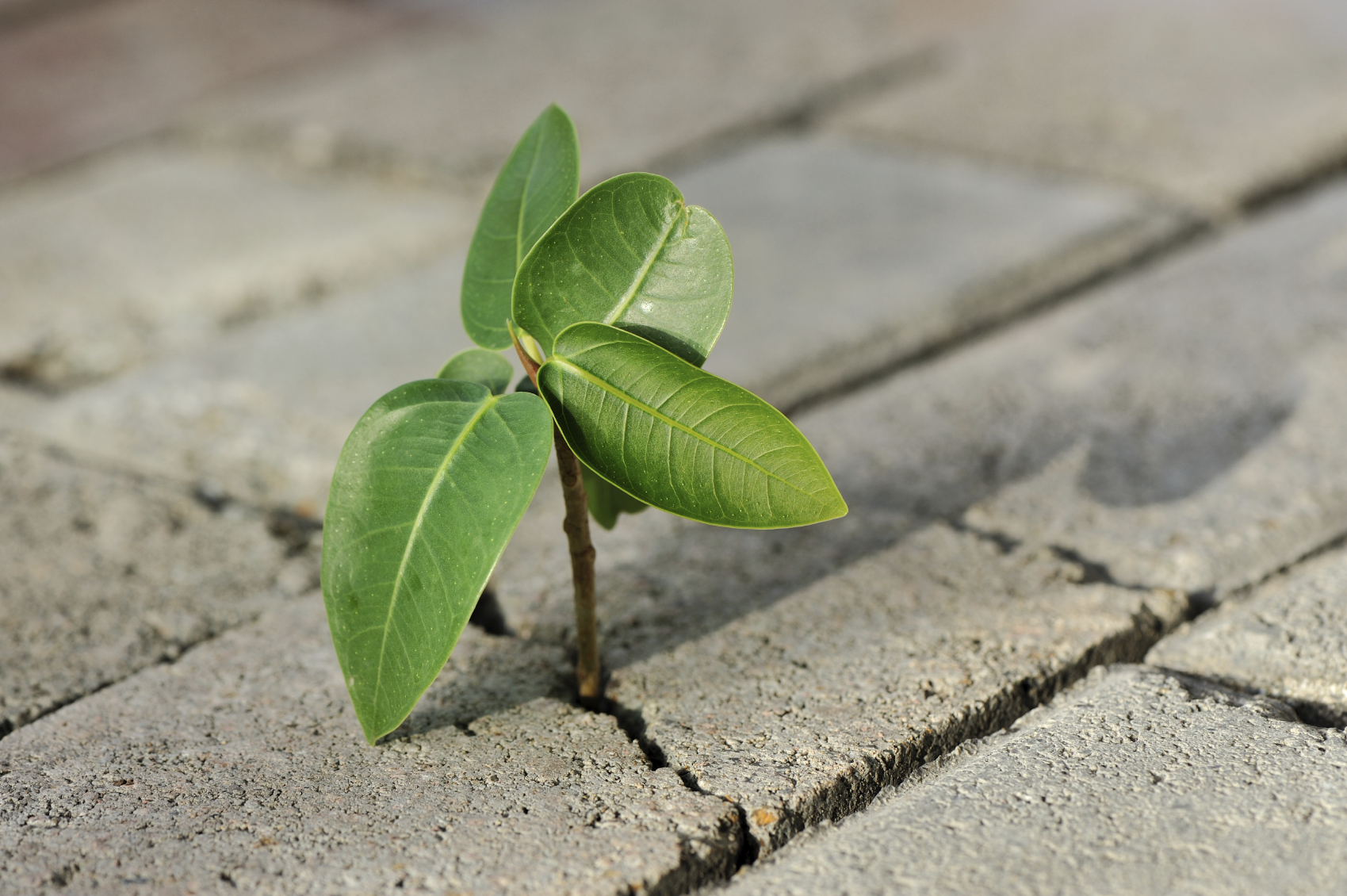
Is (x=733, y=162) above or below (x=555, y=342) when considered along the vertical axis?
below

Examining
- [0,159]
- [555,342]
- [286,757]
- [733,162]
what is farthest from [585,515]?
[0,159]

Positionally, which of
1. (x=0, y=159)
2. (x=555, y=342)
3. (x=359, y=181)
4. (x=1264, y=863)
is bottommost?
(x=0, y=159)

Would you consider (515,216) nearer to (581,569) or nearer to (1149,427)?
(581,569)

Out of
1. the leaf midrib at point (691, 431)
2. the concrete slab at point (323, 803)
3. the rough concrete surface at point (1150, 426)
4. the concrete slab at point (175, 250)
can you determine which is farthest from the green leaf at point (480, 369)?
the concrete slab at point (175, 250)

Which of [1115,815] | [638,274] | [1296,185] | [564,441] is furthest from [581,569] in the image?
[1296,185]

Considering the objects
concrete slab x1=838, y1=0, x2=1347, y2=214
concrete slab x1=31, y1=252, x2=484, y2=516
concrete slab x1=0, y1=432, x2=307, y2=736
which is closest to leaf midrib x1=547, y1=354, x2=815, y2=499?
concrete slab x1=0, y1=432, x2=307, y2=736

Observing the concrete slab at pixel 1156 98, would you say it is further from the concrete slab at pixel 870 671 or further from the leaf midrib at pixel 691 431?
the leaf midrib at pixel 691 431

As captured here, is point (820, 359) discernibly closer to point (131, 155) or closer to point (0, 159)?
point (131, 155)
